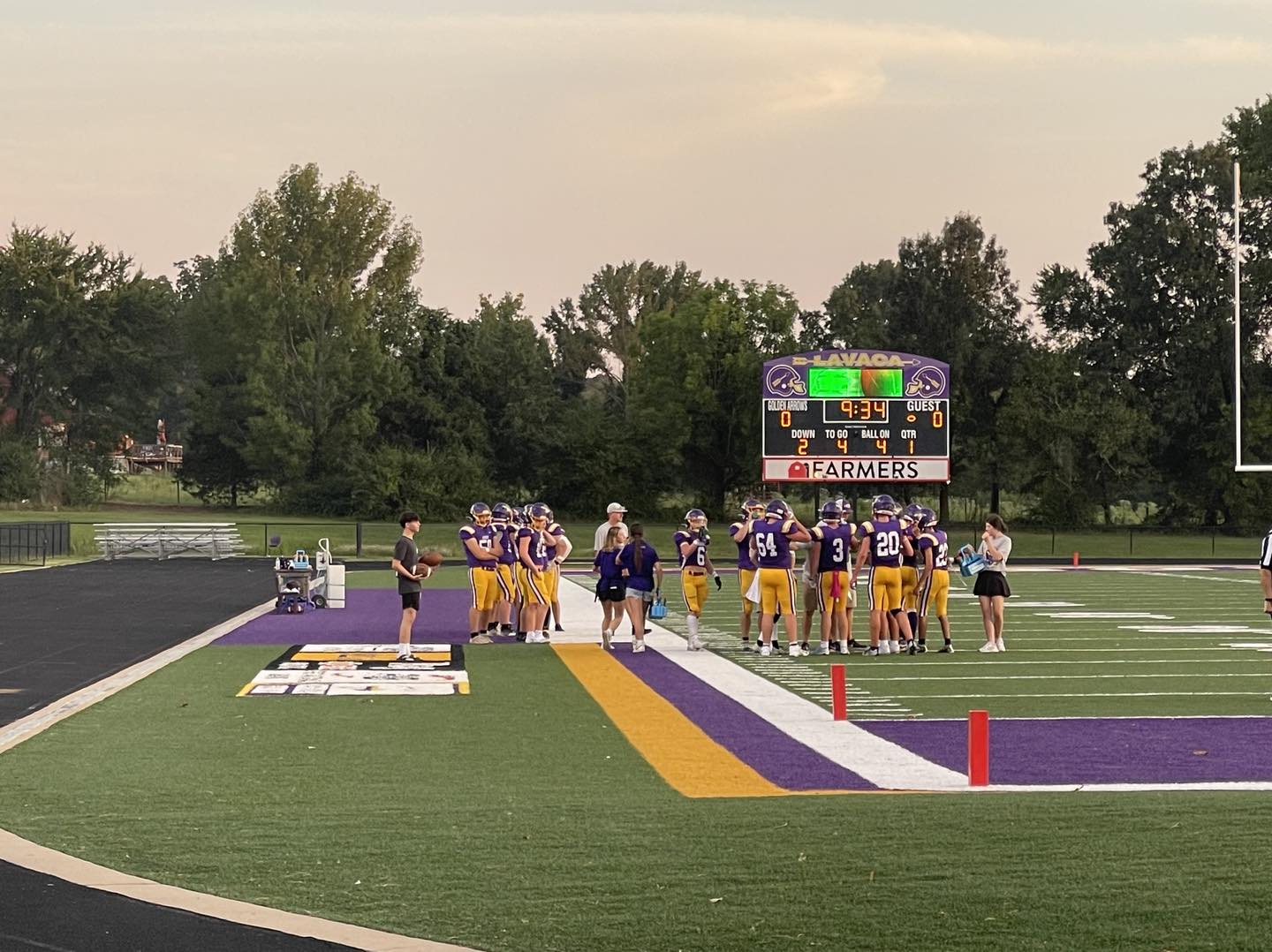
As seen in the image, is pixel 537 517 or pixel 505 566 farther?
pixel 505 566

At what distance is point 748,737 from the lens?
12.3 m

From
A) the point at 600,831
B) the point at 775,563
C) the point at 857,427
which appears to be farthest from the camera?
the point at 857,427

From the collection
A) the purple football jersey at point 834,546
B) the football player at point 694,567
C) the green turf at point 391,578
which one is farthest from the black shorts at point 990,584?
the green turf at point 391,578

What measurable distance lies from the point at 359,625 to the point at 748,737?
11.6 m

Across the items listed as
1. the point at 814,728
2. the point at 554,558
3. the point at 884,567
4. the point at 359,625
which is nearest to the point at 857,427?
the point at 359,625

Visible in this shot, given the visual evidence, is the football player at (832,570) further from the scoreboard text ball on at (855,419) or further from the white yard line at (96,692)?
the scoreboard text ball on at (855,419)

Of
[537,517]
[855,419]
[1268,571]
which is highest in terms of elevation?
[855,419]

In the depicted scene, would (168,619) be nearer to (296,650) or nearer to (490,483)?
(296,650)

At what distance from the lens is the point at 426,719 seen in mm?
12992

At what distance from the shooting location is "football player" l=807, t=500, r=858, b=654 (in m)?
18.6

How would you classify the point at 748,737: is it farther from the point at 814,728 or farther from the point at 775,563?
the point at 775,563

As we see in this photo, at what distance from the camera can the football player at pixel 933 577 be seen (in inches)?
765

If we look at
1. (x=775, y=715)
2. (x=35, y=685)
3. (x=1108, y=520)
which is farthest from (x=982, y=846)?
(x=1108, y=520)

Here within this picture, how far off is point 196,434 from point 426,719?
2509 inches
